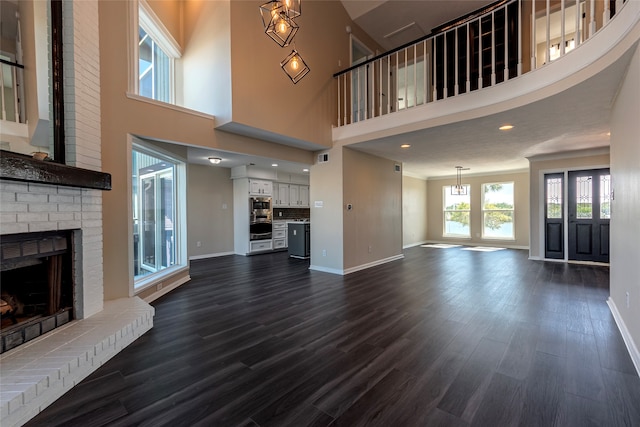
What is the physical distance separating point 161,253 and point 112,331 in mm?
2425

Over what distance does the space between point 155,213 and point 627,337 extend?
5.95 metres

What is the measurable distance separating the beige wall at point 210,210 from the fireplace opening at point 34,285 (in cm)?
442

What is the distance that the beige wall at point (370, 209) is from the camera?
5414 millimetres

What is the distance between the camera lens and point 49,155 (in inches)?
94.3

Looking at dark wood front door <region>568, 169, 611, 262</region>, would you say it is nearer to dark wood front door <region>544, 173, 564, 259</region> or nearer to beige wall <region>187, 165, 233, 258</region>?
dark wood front door <region>544, 173, 564, 259</region>

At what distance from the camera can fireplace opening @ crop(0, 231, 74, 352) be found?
2043mm

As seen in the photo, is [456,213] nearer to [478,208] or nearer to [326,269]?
[478,208]

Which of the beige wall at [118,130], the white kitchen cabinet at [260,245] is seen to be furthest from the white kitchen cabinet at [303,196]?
the beige wall at [118,130]

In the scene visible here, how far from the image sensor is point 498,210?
893cm

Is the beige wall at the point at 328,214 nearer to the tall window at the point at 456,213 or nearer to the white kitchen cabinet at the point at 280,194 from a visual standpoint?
the white kitchen cabinet at the point at 280,194

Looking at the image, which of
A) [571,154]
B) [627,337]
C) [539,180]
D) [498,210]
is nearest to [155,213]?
[627,337]

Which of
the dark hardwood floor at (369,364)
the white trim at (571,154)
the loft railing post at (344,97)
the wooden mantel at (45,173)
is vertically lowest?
the dark hardwood floor at (369,364)

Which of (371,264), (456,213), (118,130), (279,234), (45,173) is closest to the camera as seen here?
(45,173)

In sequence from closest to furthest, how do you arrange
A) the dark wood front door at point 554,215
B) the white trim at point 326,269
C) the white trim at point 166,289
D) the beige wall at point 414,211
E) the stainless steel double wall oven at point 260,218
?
the white trim at point 166,289 < the white trim at point 326,269 < the dark wood front door at point 554,215 < the stainless steel double wall oven at point 260,218 < the beige wall at point 414,211
